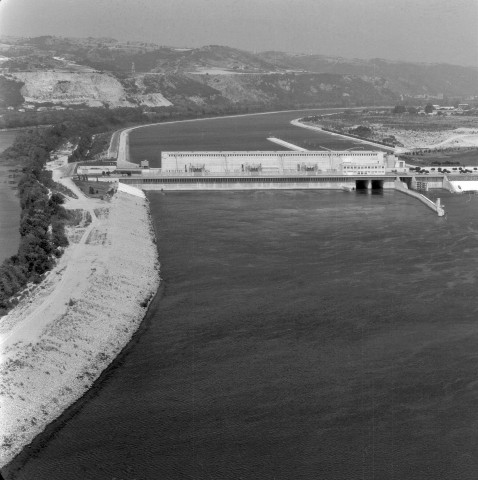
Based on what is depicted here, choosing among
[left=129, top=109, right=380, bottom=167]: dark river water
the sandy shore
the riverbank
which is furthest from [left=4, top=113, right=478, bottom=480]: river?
the riverbank

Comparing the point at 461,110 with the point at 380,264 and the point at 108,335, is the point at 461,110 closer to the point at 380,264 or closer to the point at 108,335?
the point at 380,264

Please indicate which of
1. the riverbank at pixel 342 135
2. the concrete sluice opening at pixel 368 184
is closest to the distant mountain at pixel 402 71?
the riverbank at pixel 342 135

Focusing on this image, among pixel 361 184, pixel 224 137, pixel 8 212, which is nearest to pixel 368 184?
pixel 361 184

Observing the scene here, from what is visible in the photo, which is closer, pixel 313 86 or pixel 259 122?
pixel 259 122

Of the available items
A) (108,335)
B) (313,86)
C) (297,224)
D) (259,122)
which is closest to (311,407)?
(108,335)

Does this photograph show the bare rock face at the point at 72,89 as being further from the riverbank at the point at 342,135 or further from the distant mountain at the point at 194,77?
the riverbank at the point at 342,135

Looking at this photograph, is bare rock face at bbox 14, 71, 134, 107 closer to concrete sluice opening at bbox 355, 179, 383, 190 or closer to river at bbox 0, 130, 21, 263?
river at bbox 0, 130, 21, 263
